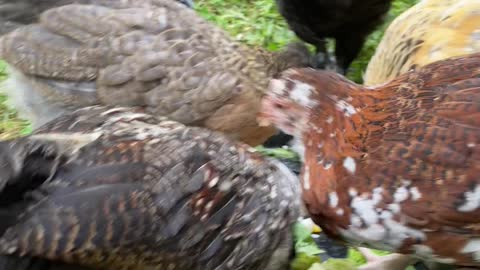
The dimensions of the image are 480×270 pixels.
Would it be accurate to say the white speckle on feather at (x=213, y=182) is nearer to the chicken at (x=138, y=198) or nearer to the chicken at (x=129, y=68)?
the chicken at (x=138, y=198)

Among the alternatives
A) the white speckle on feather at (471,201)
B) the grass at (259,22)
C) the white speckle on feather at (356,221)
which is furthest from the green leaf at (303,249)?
the grass at (259,22)

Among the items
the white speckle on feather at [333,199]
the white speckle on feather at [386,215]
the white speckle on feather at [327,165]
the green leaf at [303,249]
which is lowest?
the green leaf at [303,249]

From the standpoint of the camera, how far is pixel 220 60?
3.13 m

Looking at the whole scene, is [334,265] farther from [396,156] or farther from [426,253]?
[396,156]

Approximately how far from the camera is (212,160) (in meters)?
2.28

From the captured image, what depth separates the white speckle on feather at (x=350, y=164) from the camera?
219 cm

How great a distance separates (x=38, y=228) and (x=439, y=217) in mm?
1138

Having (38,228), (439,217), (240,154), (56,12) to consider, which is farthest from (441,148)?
(56,12)

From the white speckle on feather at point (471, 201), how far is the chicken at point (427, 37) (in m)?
0.87

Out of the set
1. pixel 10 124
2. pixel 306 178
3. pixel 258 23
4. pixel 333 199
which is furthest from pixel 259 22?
pixel 333 199

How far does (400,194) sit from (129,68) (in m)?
1.33

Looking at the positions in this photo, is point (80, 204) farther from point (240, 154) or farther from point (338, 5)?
point (338, 5)

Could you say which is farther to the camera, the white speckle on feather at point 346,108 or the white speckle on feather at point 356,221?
the white speckle on feather at point 346,108

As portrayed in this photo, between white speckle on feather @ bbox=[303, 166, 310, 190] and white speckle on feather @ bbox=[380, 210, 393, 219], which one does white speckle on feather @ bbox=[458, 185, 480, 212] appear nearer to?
white speckle on feather @ bbox=[380, 210, 393, 219]
